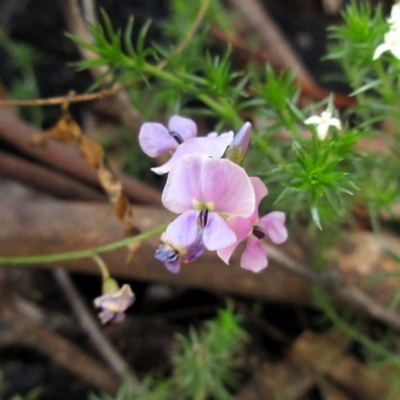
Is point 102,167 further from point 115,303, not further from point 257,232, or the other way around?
point 257,232

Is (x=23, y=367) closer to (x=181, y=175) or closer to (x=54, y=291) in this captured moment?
(x=54, y=291)

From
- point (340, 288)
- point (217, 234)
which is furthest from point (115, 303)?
point (340, 288)

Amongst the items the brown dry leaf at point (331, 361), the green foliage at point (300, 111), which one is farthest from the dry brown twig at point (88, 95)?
the brown dry leaf at point (331, 361)

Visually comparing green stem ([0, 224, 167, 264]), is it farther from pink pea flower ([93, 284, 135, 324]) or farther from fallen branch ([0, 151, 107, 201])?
fallen branch ([0, 151, 107, 201])

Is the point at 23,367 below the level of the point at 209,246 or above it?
below

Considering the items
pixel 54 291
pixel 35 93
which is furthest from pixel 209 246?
pixel 35 93

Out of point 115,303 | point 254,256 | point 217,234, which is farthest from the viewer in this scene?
point 115,303

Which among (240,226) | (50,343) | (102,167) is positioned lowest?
(50,343)

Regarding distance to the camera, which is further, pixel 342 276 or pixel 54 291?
pixel 54 291
